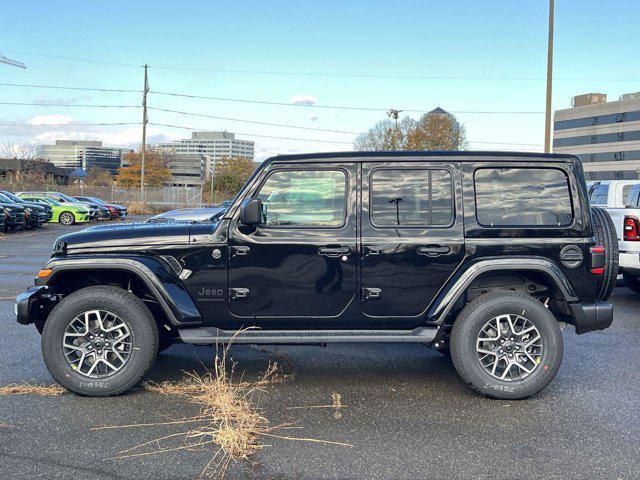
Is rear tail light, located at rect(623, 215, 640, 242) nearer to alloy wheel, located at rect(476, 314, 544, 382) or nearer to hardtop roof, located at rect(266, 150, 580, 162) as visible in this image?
hardtop roof, located at rect(266, 150, 580, 162)

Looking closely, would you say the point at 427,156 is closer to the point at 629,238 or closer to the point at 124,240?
the point at 124,240

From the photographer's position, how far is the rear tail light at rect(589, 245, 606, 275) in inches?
177

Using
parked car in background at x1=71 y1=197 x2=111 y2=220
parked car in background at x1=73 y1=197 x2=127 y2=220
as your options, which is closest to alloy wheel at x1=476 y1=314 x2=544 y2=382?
parked car in background at x1=71 y1=197 x2=111 y2=220

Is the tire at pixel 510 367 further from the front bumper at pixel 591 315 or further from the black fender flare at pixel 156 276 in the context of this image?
the black fender flare at pixel 156 276

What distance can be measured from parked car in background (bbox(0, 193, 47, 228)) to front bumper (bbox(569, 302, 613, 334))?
22.9 metres

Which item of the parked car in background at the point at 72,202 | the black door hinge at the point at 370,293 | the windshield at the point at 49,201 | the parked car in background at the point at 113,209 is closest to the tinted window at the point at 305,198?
the black door hinge at the point at 370,293

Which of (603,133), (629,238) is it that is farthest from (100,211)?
(603,133)

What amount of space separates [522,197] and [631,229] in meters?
4.39

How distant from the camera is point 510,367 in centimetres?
445

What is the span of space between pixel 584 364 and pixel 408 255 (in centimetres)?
234

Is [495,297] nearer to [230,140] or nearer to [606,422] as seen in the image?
[606,422]

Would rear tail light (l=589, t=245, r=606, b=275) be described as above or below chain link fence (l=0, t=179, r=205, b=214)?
below

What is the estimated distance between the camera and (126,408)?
13.8 feet

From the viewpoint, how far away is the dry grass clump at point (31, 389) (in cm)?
448
